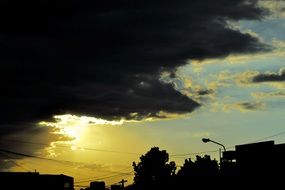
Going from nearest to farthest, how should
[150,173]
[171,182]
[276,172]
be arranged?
[276,172] → [171,182] → [150,173]

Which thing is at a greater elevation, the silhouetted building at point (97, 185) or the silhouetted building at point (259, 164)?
the silhouetted building at point (97, 185)

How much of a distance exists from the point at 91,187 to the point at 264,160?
8279 centimetres

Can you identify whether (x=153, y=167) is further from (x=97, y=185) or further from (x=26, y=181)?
(x=26, y=181)

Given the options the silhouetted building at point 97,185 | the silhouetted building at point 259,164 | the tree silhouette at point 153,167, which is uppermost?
the tree silhouette at point 153,167

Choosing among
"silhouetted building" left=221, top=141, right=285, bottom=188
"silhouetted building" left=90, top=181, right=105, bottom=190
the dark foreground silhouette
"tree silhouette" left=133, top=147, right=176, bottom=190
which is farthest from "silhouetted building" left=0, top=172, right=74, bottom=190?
"tree silhouette" left=133, top=147, right=176, bottom=190

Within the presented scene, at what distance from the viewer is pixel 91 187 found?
5182 inches

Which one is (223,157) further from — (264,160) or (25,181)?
(25,181)

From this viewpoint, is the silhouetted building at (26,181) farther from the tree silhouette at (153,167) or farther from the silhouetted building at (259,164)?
the tree silhouette at (153,167)

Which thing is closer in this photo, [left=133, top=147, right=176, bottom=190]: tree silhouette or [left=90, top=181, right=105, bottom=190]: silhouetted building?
[left=90, top=181, right=105, bottom=190]: silhouetted building

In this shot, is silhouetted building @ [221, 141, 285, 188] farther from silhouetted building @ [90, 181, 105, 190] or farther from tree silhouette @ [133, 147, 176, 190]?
tree silhouette @ [133, 147, 176, 190]

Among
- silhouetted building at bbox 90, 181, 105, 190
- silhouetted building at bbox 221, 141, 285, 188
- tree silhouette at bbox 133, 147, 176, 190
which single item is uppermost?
tree silhouette at bbox 133, 147, 176, 190

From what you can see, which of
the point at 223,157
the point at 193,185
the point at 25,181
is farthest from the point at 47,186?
the point at 223,157

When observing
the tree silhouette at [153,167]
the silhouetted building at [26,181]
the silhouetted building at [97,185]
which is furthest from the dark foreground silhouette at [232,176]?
the tree silhouette at [153,167]

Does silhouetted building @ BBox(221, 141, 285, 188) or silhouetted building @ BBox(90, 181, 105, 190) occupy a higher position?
silhouetted building @ BBox(90, 181, 105, 190)
